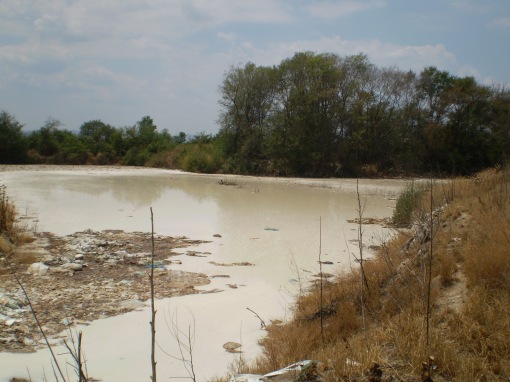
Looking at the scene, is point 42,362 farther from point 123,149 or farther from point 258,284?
point 123,149

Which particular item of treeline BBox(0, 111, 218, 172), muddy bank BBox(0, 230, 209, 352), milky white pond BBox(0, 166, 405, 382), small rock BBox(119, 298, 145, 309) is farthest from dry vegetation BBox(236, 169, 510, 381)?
treeline BBox(0, 111, 218, 172)

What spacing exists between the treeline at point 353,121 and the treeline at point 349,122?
0.08 metres

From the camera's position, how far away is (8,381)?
3.63 metres

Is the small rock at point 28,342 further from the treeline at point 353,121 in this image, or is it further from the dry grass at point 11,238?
the treeline at point 353,121

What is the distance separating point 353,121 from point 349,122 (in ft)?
1.11

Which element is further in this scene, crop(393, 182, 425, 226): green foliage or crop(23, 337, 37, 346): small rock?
crop(393, 182, 425, 226): green foliage

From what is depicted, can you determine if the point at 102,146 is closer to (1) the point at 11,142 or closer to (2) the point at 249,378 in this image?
(1) the point at 11,142

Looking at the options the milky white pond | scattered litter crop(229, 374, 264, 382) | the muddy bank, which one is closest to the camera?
scattered litter crop(229, 374, 264, 382)

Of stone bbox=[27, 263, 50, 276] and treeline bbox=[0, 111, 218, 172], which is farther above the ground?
treeline bbox=[0, 111, 218, 172]

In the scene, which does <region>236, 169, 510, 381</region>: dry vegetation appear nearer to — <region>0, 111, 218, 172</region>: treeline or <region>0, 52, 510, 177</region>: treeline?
<region>0, 52, 510, 177</region>: treeline

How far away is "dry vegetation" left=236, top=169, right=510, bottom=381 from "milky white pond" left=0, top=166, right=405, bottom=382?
63 cm

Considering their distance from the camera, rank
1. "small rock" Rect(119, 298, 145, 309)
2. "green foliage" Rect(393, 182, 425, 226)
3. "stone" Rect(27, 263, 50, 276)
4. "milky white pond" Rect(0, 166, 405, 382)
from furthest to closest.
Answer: "green foliage" Rect(393, 182, 425, 226)
"stone" Rect(27, 263, 50, 276)
"small rock" Rect(119, 298, 145, 309)
"milky white pond" Rect(0, 166, 405, 382)

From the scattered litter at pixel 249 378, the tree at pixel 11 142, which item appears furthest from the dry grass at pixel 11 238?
A: the tree at pixel 11 142

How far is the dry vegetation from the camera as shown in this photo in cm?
294
